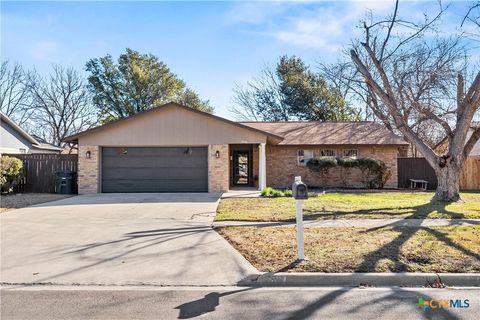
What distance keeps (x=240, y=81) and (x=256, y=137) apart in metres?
21.1

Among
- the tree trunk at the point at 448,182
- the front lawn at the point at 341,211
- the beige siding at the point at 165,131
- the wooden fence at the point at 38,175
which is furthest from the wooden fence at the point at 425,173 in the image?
the wooden fence at the point at 38,175

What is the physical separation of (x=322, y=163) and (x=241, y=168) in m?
5.04

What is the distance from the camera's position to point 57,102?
38.7m

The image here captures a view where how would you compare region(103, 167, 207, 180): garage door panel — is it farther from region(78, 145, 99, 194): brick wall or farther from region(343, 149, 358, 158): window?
region(343, 149, 358, 158): window

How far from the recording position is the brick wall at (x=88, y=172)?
52.8 feet

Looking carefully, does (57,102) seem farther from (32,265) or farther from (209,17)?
(32,265)

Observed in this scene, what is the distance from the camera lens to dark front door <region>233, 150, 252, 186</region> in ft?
67.7

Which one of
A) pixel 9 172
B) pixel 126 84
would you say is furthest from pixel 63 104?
pixel 9 172

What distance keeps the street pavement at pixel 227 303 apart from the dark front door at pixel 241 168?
16136 millimetres

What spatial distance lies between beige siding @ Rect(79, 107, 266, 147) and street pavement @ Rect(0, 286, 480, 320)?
11995 mm

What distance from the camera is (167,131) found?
1614 centimetres

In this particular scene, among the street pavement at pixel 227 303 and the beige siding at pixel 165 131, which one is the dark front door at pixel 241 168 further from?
the street pavement at pixel 227 303

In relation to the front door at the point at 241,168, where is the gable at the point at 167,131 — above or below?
above

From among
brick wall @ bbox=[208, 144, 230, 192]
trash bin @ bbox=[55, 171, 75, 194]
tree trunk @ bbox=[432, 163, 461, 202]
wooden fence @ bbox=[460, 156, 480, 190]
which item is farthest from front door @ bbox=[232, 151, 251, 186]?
wooden fence @ bbox=[460, 156, 480, 190]
